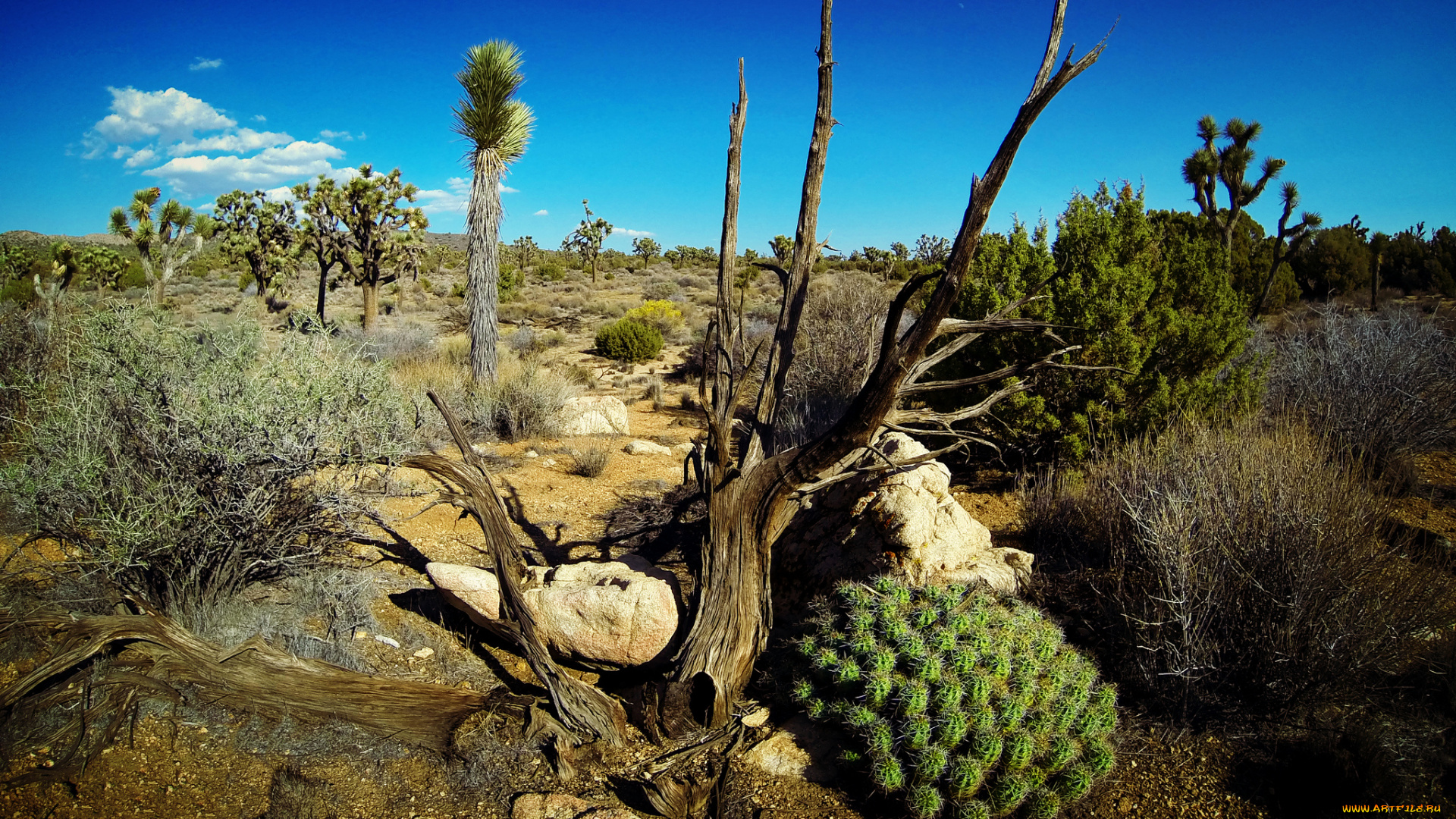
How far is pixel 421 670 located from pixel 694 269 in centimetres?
4322

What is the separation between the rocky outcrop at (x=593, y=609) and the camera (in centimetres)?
423

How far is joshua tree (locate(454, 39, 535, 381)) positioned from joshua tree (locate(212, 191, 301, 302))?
13.5 meters

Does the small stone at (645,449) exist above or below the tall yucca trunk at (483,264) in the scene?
below

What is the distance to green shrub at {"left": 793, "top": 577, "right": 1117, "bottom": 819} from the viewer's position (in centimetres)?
298

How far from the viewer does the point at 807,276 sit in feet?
12.7

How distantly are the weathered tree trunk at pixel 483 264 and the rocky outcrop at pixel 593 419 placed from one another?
162 centimetres

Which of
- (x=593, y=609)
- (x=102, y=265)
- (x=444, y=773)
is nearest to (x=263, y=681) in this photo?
(x=444, y=773)

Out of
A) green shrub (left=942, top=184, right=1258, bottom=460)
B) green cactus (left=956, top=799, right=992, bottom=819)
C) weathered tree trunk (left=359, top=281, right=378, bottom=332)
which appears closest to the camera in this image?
green cactus (left=956, top=799, right=992, bottom=819)

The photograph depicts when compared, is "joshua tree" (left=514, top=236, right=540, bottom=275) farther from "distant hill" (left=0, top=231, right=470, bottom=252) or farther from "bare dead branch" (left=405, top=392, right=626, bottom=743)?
"bare dead branch" (left=405, top=392, right=626, bottom=743)

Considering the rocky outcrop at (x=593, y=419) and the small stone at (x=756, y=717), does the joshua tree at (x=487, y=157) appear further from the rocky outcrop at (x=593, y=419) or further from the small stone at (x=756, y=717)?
the small stone at (x=756, y=717)

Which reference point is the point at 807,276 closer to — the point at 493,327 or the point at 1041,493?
the point at 1041,493

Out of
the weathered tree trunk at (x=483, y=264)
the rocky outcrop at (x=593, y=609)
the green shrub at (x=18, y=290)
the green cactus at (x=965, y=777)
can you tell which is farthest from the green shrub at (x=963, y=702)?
the green shrub at (x=18, y=290)

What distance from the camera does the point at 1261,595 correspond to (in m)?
3.55

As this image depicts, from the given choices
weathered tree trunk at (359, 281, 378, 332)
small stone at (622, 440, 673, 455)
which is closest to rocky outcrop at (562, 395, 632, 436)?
small stone at (622, 440, 673, 455)
